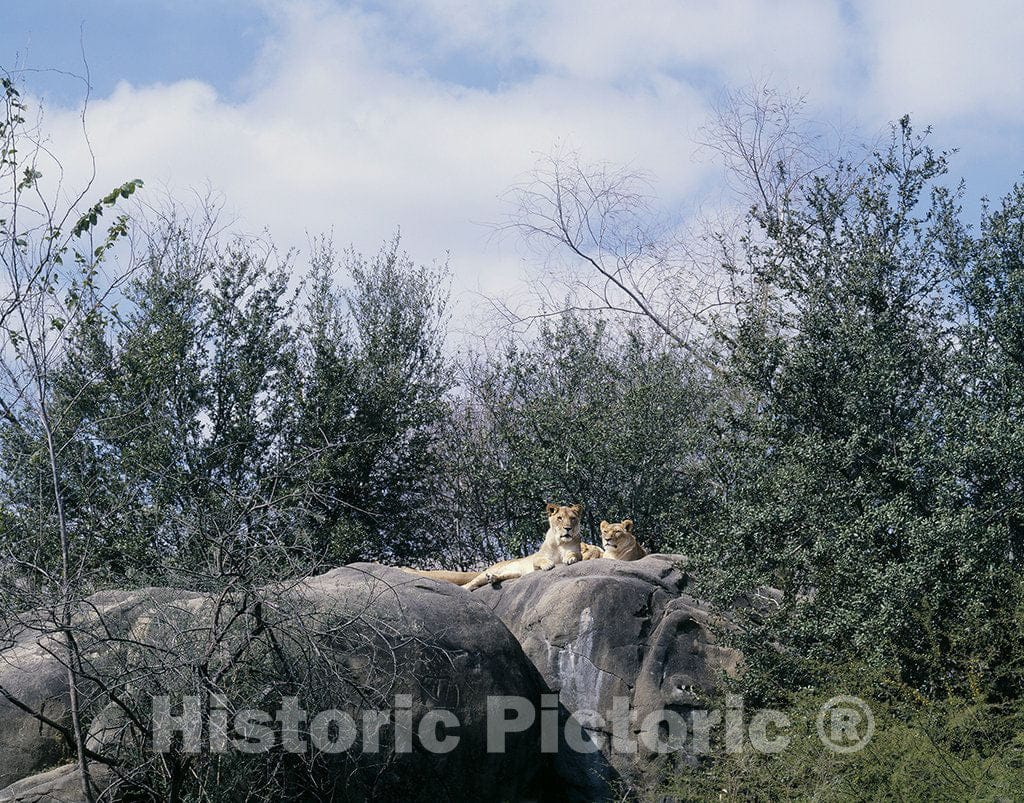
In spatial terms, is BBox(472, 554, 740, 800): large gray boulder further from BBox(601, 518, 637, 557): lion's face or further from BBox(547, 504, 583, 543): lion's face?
BBox(601, 518, 637, 557): lion's face

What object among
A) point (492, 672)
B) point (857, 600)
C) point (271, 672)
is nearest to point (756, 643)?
point (857, 600)

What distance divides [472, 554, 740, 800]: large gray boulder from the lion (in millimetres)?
1037

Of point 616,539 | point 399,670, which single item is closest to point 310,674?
point 399,670

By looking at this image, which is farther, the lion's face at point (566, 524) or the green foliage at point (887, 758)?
the lion's face at point (566, 524)

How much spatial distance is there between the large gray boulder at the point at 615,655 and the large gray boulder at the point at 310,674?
1.66 ft

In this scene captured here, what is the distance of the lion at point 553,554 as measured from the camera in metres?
14.7

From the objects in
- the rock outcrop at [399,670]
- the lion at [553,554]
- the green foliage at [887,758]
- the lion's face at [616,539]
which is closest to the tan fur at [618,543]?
the lion's face at [616,539]

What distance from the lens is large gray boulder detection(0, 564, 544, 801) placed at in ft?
30.8

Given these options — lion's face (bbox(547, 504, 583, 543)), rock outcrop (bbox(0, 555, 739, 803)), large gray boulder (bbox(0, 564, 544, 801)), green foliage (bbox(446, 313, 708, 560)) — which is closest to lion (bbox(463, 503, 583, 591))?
lion's face (bbox(547, 504, 583, 543))

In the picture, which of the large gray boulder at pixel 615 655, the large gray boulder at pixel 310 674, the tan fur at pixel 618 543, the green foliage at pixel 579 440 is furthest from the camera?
the green foliage at pixel 579 440

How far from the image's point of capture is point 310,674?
31.8 ft

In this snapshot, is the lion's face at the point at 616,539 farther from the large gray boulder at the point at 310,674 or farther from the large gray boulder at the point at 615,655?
the large gray boulder at the point at 310,674

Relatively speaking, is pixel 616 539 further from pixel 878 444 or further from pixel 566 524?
pixel 878 444

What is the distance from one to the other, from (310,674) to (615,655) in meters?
4.24
